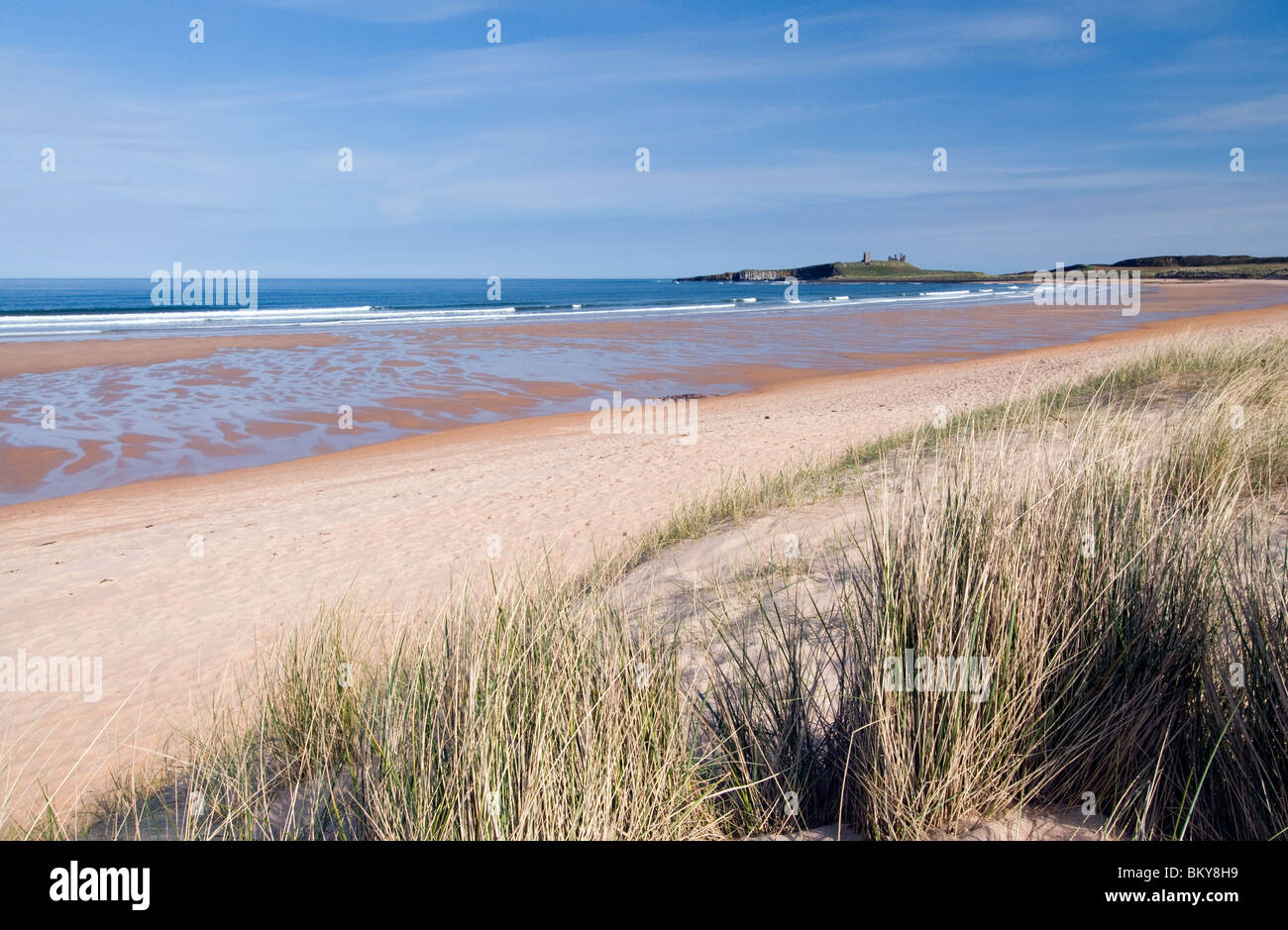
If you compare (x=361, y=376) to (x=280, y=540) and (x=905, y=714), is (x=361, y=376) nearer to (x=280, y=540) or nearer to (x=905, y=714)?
(x=280, y=540)

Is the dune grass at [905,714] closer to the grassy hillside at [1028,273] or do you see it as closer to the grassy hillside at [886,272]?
the grassy hillside at [1028,273]

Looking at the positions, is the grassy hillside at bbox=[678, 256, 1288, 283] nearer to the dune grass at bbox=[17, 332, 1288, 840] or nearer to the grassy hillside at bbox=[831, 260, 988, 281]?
the grassy hillside at bbox=[831, 260, 988, 281]

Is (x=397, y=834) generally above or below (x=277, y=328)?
below

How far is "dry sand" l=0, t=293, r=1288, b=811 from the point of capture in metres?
5.42

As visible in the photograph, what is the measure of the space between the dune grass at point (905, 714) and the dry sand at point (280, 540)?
1145 mm

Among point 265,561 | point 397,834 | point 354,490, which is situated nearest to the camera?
point 397,834

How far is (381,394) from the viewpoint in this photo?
2114 centimetres

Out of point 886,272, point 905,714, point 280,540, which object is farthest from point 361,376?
point 886,272

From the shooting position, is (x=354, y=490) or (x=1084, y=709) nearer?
(x=1084, y=709)

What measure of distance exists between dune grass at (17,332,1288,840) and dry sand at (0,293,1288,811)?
114 centimetres

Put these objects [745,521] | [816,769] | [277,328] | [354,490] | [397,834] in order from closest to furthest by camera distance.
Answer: [397,834] → [816,769] → [745,521] → [354,490] → [277,328]
